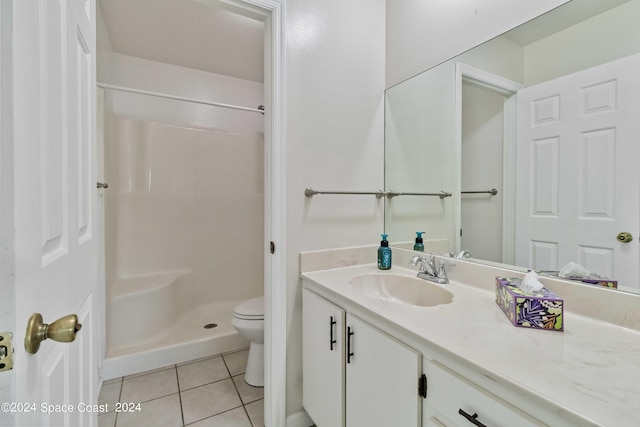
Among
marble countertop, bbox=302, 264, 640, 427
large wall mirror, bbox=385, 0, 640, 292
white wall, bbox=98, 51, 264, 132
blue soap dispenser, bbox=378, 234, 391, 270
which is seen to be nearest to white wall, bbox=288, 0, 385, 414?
blue soap dispenser, bbox=378, 234, 391, 270

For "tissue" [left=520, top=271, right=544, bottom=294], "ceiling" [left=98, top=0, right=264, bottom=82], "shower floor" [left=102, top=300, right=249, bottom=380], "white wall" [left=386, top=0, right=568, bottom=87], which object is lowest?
"shower floor" [left=102, top=300, right=249, bottom=380]

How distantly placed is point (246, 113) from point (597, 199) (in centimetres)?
276

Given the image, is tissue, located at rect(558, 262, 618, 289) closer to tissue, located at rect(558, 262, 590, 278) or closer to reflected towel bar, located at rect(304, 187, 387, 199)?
tissue, located at rect(558, 262, 590, 278)

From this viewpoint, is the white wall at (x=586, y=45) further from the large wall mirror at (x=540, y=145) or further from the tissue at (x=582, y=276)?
the tissue at (x=582, y=276)

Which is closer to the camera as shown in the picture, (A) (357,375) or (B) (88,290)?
(B) (88,290)

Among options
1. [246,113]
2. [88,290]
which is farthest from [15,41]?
[246,113]

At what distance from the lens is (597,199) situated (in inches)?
35.7

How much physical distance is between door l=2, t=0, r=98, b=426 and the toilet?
911 mm

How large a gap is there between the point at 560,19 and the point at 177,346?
8.78 ft

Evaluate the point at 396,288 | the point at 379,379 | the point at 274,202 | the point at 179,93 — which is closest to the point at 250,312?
the point at 274,202

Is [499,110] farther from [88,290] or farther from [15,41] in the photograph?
[88,290]

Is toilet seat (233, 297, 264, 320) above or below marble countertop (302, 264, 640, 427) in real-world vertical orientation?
below

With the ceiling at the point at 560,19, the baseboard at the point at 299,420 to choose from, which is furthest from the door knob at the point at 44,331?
the ceiling at the point at 560,19

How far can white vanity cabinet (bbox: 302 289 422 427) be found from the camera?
0.80m
